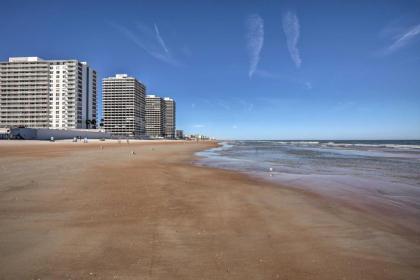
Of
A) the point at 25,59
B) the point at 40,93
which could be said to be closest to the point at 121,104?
the point at 40,93

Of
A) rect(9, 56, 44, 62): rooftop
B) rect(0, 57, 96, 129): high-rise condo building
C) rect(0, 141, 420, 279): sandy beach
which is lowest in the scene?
rect(0, 141, 420, 279): sandy beach

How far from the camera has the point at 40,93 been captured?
136250 mm

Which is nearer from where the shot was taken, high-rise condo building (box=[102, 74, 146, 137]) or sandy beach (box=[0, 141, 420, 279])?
sandy beach (box=[0, 141, 420, 279])

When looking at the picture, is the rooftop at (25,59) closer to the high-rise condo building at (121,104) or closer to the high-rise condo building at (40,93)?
the high-rise condo building at (40,93)

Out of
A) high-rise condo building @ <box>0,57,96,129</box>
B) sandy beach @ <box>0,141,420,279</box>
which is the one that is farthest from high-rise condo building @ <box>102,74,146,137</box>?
sandy beach @ <box>0,141,420,279</box>

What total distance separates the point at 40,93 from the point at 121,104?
1913 inches

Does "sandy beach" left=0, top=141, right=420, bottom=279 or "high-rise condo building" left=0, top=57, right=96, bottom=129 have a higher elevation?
"high-rise condo building" left=0, top=57, right=96, bottom=129

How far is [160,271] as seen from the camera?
12.2ft

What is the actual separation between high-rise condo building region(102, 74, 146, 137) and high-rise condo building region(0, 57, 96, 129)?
39338 mm

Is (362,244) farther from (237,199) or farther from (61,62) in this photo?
(61,62)

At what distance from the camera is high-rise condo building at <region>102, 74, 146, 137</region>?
177 m

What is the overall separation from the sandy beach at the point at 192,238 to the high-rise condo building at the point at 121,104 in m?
175

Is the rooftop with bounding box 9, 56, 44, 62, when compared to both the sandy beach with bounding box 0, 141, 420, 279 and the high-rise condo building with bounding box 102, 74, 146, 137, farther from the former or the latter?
the sandy beach with bounding box 0, 141, 420, 279

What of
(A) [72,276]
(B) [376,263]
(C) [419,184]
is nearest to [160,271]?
(A) [72,276]
